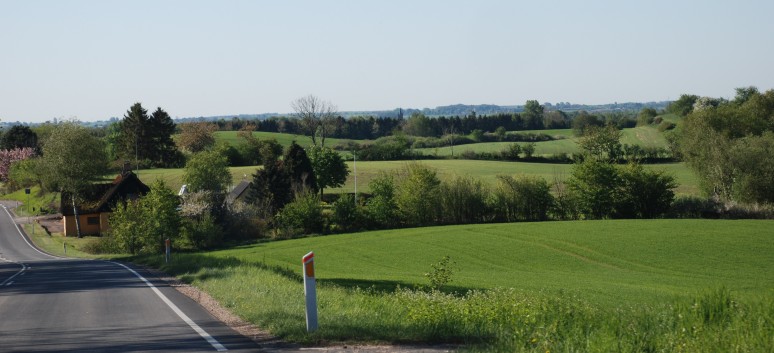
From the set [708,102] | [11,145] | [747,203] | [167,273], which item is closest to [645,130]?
[708,102]

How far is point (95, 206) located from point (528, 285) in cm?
5728

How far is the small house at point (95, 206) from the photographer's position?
8050 centimetres

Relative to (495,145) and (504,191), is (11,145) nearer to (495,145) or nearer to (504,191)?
(495,145)

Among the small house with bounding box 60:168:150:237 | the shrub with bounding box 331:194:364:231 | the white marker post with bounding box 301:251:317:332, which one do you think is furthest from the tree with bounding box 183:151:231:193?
the white marker post with bounding box 301:251:317:332

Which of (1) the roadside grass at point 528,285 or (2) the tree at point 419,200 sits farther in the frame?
(2) the tree at point 419,200

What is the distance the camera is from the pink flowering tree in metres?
130

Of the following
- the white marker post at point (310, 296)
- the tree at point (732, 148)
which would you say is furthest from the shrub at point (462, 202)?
the white marker post at point (310, 296)

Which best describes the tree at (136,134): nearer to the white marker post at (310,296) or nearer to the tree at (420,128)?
the tree at (420,128)

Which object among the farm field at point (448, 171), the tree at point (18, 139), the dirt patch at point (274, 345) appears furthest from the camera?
the tree at point (18, 139)

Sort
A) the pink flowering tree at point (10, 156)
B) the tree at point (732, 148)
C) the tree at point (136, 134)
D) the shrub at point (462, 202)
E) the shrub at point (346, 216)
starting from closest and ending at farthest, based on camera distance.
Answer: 1. the shrub at point (346, 216)
2. the tree at point (732, 148)
3. the shrub at point (462, 202)
4. the tree at point (136, 134)
5. the pink flowering tree at point (10, 156)

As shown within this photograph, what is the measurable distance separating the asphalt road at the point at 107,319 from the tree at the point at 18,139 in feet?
424

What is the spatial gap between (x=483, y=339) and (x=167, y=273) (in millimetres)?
17211

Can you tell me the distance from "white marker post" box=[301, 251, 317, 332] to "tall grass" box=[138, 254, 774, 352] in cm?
17

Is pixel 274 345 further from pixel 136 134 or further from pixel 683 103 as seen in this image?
pixel 683 103
